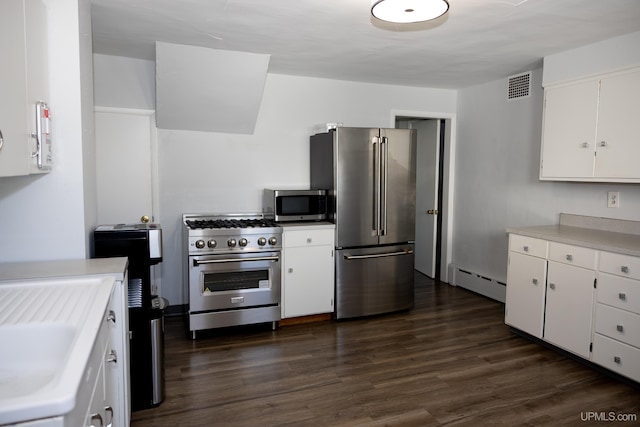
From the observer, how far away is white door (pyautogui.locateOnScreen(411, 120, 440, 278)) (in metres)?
5.46

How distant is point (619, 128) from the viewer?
122 inches

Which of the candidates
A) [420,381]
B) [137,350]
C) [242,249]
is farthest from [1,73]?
[420,381]

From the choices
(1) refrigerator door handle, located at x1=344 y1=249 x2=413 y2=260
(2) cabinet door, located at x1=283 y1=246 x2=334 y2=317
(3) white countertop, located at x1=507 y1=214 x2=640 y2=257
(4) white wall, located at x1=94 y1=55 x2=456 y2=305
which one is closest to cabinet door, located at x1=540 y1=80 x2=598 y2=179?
(3) white countertop, located at x1=507 y1=214 x2=640 y2=257

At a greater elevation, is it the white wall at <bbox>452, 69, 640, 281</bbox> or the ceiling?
the ceiling

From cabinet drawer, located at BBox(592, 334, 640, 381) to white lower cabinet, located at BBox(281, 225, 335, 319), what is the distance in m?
2.08

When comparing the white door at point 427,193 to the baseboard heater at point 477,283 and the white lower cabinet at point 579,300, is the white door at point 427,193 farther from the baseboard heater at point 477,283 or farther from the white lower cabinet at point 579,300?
the white lower cabinet at point 579,300

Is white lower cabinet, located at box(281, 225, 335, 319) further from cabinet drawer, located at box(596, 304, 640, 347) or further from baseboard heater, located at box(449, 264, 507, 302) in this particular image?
cabinet drawer, located at box(596, 304, 640, 347)

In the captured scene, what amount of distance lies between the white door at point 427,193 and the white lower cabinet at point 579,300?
6.36 feet

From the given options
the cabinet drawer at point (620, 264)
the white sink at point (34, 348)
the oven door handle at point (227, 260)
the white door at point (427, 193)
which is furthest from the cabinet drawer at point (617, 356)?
the white sink at point (34, 348)

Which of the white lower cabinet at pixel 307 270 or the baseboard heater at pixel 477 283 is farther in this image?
the baseboard heater at pixel 477 283

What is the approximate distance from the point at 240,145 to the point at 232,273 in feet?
4.38

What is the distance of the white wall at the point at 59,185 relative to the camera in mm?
2180

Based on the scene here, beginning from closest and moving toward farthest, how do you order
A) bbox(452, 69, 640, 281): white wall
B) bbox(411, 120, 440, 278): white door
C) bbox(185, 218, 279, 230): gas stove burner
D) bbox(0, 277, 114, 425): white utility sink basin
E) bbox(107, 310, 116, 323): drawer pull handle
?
bbox(0, 277, 114, 425): white utility sink basin, bbox(107, 310, 116, 323): drawer pull handle, bbox(185, 218, 279, 230): gas stove burner, bbox(452, 69, 640, 281): white wall, bbox(411, 120, 440, 278): white door

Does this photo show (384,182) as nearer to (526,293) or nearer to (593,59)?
(526,293)
